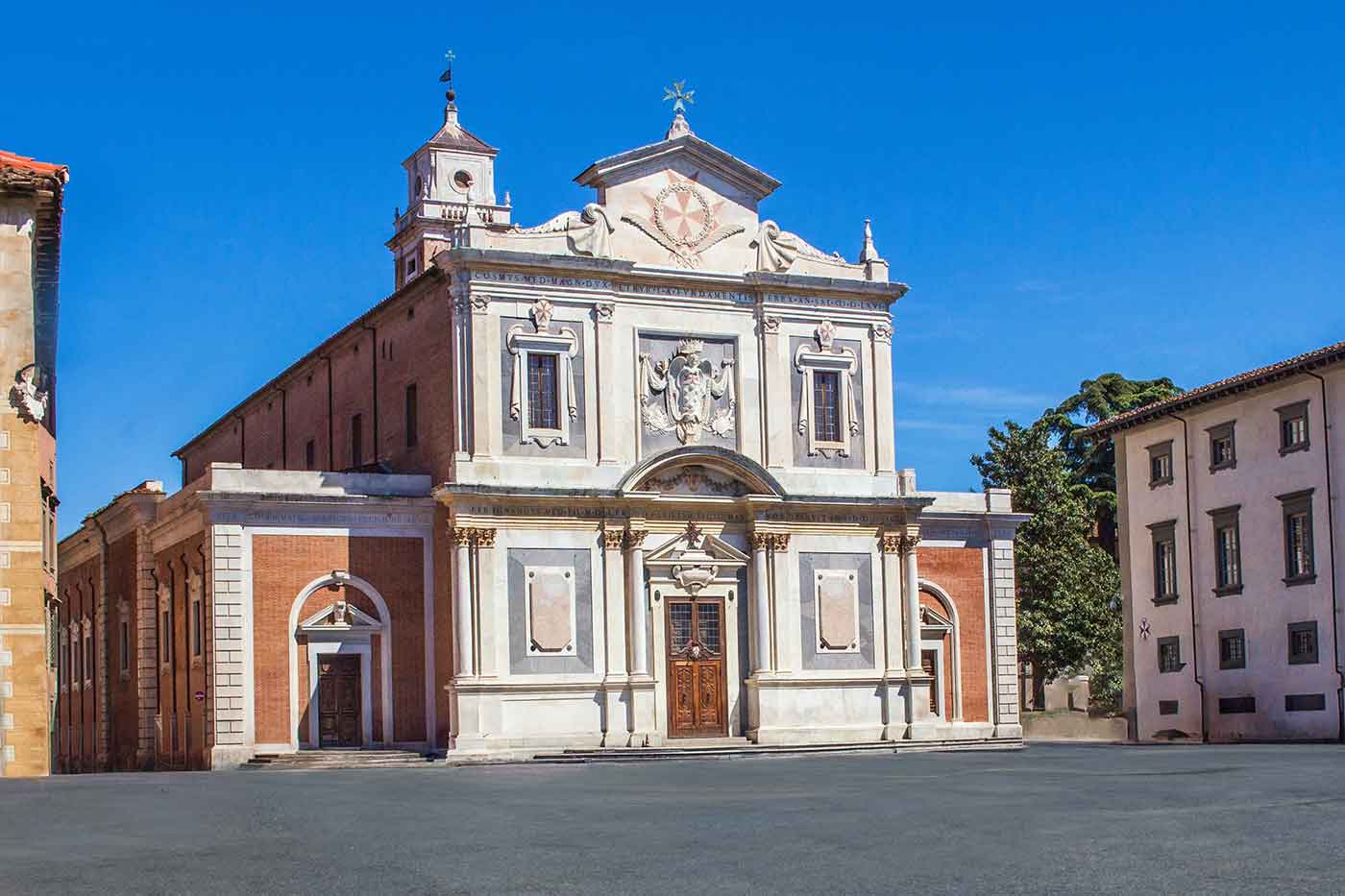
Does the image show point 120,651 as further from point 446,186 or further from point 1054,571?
point 1054,571

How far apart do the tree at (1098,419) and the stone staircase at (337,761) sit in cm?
4109

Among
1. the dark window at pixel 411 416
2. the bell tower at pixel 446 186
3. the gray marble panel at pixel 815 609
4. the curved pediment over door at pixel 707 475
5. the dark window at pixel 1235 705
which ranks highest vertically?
the bell tower at pixel 446 186

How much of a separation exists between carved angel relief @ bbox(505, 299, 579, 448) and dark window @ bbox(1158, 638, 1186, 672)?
2131 centimetres

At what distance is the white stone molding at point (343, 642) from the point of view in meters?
42.8

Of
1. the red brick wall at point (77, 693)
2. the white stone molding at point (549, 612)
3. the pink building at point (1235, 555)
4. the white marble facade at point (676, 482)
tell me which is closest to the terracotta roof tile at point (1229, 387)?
the pink building at point (1235, 555)

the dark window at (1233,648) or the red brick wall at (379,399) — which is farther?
the dark window at (1233,648)

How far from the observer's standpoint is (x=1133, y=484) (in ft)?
190

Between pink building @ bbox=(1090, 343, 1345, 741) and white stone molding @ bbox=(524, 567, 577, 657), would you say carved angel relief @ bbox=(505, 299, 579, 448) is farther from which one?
pink building @ bbox=(1090, 343, 1345, 741)

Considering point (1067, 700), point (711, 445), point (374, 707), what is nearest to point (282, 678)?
point (374, 707)

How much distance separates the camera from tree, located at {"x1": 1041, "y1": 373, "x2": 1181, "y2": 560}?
7725 centimetres

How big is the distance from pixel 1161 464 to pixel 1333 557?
8619 mm

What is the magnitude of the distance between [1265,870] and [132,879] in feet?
30.7

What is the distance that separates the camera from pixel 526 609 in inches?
1714

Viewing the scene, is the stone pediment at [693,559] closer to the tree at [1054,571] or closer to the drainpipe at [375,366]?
the drainpipe at [375,366]
